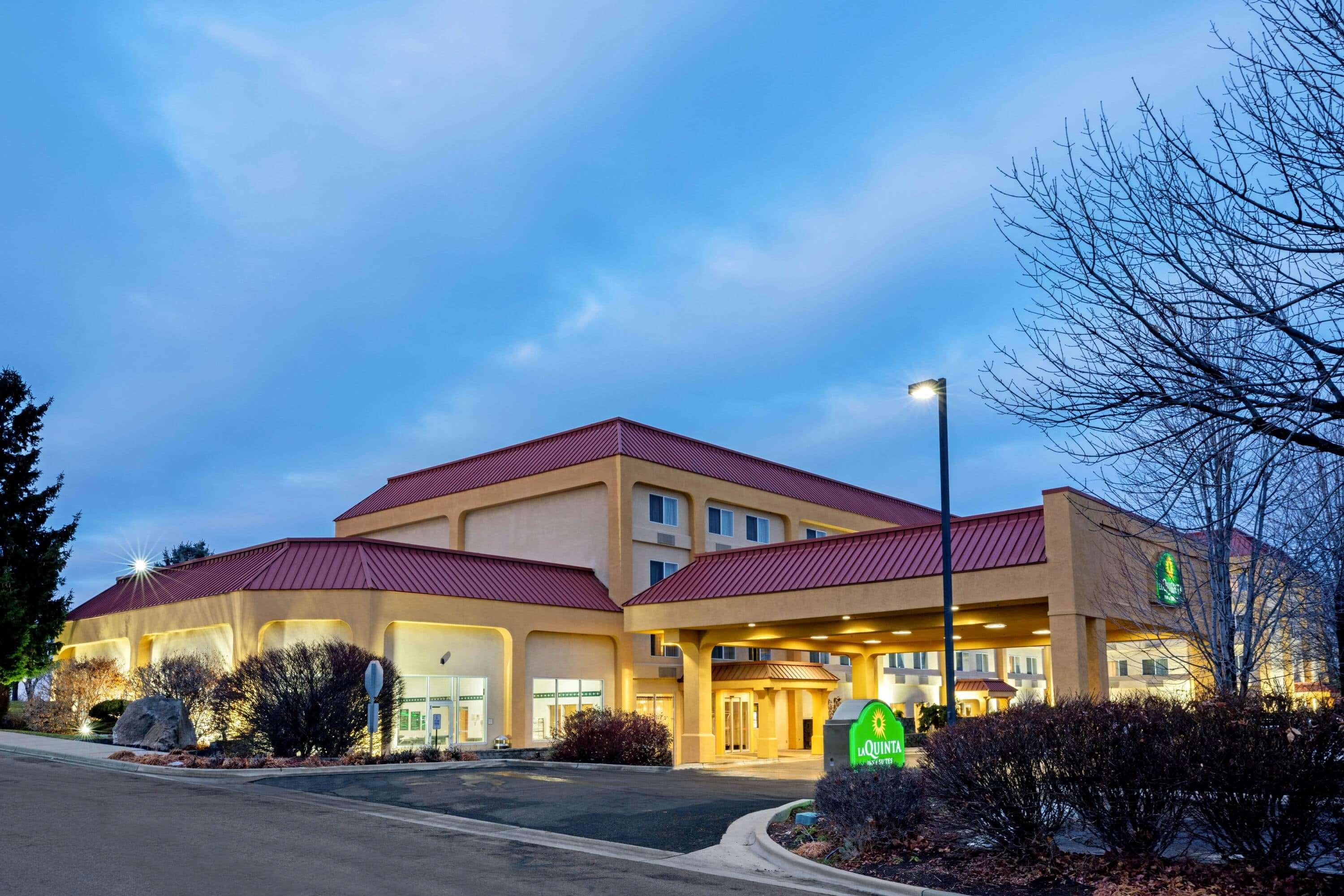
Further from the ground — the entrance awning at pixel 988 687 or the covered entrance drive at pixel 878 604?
the covered entrance drive at pixel 878 604

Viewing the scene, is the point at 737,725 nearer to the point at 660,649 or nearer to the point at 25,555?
the point at 660,649

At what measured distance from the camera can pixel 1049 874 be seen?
11398mm

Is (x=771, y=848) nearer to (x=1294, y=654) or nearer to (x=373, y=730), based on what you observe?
(x=373, y=730)

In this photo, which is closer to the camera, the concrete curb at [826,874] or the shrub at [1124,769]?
the shrub at [1124,769]

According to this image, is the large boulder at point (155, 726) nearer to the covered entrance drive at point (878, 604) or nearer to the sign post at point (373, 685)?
the sign post at point (373, 685)

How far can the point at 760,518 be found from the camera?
48.0 meters

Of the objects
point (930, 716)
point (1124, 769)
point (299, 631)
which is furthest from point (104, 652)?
point (1124, 769)

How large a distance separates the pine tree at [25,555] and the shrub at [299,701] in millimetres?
15379

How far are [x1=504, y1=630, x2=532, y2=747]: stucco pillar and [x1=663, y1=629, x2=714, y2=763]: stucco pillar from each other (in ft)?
16.4

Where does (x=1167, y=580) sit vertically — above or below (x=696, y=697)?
above

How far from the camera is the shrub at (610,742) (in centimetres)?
3178

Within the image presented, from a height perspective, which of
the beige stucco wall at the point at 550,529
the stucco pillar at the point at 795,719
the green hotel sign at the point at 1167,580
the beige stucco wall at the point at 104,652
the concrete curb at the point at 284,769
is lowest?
the stucco pillar at the point at 795,719

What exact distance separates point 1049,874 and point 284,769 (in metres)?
18.4

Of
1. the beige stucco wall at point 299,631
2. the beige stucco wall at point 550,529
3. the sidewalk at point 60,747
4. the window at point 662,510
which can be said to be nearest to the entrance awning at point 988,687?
the window at point 662,510
